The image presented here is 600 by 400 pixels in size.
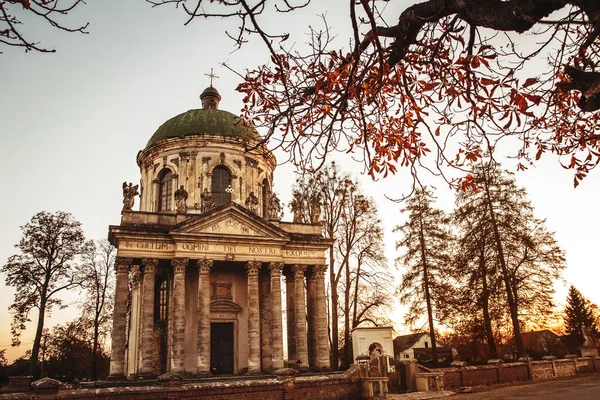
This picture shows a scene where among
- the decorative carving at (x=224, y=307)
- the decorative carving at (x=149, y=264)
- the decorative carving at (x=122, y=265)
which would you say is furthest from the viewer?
the decorative carving at (x=224, y=307)

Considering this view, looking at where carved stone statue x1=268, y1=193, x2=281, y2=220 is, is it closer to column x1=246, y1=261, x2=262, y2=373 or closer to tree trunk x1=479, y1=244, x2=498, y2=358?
column x1=246, y1=261, x2=262, y2=373

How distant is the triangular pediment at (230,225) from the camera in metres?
25.5

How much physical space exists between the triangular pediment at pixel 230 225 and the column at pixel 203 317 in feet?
5.71

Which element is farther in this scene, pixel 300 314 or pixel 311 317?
pixel 311 317

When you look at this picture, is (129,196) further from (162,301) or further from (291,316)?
(291,316)

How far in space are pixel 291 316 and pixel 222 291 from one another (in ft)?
13.7

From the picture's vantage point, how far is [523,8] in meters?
3.67

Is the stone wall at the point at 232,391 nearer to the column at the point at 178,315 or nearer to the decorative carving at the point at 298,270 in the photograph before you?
the column at the point at 178,315

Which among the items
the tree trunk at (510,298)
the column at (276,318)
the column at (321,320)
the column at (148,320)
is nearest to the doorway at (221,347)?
the column at (276,318)

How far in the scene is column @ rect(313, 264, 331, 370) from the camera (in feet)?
87.6

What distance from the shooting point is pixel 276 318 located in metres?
25.9

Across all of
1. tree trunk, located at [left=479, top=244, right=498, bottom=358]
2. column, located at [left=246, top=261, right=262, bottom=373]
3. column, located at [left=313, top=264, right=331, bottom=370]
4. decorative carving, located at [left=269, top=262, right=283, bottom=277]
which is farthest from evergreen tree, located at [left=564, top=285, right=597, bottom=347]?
column, located at [left=246, top=261, right=262, bottom=373]

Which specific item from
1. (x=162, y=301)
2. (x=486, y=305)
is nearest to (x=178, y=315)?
(x=162, y=301)

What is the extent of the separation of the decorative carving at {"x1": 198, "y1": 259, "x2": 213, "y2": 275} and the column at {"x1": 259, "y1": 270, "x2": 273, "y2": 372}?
151 inches
